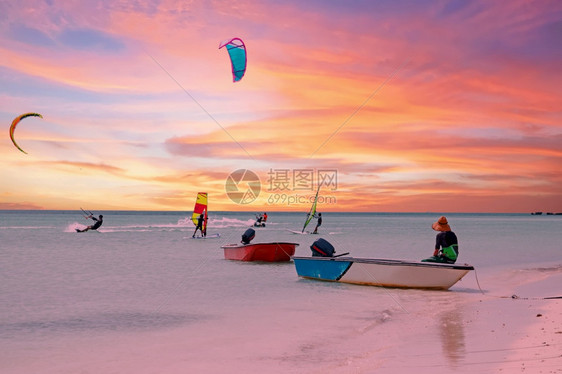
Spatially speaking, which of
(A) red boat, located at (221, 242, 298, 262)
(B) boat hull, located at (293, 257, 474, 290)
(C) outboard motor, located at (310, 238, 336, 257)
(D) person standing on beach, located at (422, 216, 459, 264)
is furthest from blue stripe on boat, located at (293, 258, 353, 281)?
(A) red boat, located at (221, 242, 298, 262)

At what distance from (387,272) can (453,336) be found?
5.33 metres

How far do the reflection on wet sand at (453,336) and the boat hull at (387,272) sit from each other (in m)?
2.26

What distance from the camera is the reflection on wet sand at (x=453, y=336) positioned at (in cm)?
742

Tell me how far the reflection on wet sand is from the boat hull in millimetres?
2259

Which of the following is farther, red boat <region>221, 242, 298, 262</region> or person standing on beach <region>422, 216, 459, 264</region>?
red boat <region>221, 242, 298, 262</region>

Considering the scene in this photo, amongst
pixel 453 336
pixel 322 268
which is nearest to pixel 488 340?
pixel 453 336

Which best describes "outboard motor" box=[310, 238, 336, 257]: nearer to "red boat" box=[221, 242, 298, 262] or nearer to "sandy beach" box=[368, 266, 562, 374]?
"sandy beach" box=[368, 266, 562, 374]

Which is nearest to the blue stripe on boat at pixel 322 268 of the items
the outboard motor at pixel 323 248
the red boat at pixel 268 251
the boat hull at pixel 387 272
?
the boat hull at pixel 387 272

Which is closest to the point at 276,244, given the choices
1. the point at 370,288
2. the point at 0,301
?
the point at 370,288

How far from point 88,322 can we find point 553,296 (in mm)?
10761

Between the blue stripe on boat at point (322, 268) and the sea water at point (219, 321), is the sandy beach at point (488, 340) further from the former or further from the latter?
the blue stripe on boat at point (322, 268)

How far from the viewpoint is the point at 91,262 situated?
77.3ft

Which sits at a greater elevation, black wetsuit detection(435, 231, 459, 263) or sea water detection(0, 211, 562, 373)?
black wetsuit detection(435, 231, 459, 263)

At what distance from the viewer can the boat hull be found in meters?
13.3
